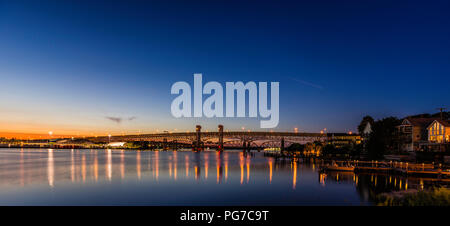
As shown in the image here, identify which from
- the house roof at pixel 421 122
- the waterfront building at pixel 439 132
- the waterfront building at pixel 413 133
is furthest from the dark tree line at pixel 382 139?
the waterfront building at pixel 439 132

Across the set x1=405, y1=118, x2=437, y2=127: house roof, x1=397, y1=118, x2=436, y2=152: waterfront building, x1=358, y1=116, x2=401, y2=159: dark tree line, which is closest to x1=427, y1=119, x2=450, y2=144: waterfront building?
x1=397, y1=118, x2=436, y2=152: waterfront building

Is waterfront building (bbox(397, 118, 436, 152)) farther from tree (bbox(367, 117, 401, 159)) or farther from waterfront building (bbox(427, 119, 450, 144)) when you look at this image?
tree (bbox(367, 117, 401, 159))

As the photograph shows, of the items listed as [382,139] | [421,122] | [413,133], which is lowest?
[382,139]

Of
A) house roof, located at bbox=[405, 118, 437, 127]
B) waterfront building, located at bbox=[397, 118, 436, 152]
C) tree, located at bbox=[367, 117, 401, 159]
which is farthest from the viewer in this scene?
tree, located at bbox=[367, 117, 401, 159]

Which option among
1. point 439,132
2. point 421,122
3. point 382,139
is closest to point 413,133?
point 421,122

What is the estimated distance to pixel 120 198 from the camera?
26.7m

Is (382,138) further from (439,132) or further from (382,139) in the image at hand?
(439,132)

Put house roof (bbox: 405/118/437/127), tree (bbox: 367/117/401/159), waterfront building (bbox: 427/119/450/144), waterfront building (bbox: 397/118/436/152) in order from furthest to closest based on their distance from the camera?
tree (bbox: 367/117/401/159) → house roof (bbox: 405/118/437/127) → waterfront building (bbox: 397/118/436/152) → waterfront building (bbox: 427/119/450/144)

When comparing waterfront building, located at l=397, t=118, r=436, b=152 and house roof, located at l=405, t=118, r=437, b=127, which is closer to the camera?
waterfront building, located at l=397, t=118, r=436, b=152

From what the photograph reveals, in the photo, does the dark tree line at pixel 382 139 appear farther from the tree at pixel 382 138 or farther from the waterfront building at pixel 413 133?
the waterfront building at pixel 413 133
